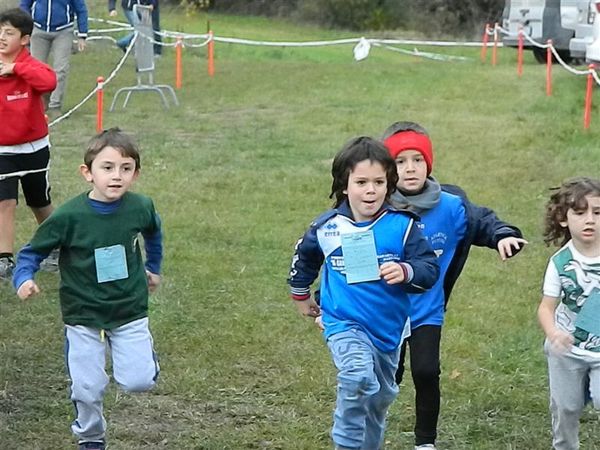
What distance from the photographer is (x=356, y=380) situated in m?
4.12

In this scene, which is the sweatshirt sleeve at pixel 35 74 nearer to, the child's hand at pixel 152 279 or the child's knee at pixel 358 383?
the child's hand at pixel 152 279

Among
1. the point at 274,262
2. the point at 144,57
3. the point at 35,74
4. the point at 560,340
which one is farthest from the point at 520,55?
the point at 560,340

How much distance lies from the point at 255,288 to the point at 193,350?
4.43 feet

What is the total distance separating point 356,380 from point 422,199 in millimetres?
914

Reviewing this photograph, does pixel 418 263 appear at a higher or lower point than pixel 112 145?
lower

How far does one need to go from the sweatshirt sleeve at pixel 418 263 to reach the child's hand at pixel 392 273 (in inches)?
1.4

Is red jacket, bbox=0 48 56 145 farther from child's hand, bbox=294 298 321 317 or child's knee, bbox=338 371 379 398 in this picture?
child's knee, bbox=338 371 379 398

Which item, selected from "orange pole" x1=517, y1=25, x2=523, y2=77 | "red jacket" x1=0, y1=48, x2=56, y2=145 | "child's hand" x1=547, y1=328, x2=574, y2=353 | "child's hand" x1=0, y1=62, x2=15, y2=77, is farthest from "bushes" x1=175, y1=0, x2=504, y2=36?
"child's hand" x1=547, y1=328, x2=574, y2=353

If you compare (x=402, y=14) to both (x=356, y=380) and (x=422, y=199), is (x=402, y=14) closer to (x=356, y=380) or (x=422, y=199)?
(x=422, y=199)

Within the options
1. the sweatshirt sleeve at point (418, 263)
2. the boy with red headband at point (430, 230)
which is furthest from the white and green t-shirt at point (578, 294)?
the sweatshirt sleeve at point (418, 263)

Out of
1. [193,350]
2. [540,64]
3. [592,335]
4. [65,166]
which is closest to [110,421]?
[193,350]

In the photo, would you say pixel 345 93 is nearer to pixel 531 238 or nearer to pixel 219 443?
pixel 531 238

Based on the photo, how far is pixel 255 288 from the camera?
7.62 metres

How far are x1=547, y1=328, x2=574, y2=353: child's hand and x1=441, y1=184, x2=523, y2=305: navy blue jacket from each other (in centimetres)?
52
